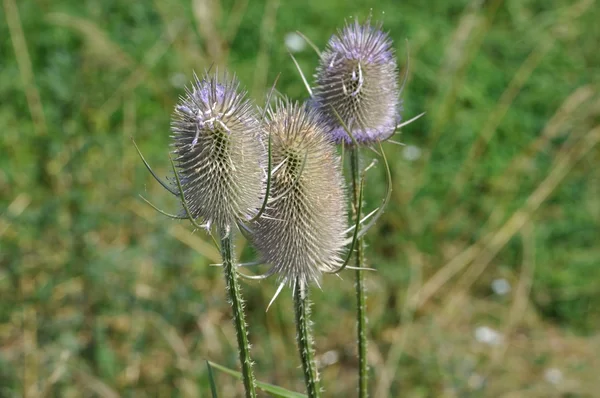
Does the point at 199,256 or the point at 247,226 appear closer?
the point at 247,226

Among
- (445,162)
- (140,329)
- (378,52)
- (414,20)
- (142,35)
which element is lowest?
(140,329)

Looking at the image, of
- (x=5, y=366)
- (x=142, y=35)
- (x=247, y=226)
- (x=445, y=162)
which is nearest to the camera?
(x=247, y=226)

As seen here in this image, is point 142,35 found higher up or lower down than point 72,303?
higher up

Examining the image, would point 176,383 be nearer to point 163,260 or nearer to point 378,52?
point 163,260

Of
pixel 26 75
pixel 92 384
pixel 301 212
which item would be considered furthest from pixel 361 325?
pixel 26 75

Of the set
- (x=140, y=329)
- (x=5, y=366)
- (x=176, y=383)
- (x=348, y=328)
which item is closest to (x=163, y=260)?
(x=140, y=329)

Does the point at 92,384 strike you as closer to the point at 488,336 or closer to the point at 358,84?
the point at 358,84

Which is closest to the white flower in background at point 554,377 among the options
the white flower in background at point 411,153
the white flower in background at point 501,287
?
the white flower in background at point 501,287
